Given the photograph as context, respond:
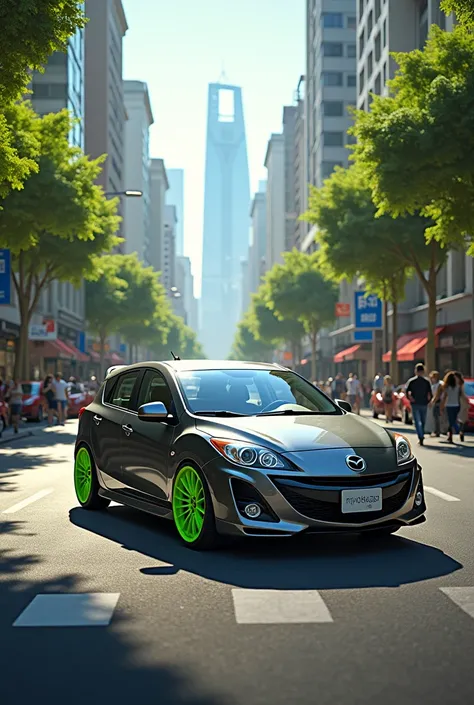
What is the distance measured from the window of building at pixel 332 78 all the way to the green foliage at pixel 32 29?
81823mm

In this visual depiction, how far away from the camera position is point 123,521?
948cm

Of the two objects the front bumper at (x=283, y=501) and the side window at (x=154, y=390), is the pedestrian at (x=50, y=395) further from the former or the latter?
the front bumper at (x=283, y=501)

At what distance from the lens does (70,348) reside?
62.8m

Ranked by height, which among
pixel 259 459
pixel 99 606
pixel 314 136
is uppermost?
pixel 314 136

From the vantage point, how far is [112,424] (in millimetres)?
9617

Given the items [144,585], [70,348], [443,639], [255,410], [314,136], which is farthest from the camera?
[314,136]

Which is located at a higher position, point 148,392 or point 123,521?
point 148,392

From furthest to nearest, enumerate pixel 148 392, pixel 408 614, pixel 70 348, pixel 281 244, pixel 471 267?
pixel 281 244 → pixel 70 348 → pixel 471 267 → pixel 148 392 → pixel 408 614

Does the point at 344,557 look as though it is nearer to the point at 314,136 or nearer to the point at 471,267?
Answer: the point at 471,267

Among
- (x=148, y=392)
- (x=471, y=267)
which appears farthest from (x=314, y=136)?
(x=148, y=392)

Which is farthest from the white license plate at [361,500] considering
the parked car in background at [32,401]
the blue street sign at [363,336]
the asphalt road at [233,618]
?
the blue street sign at [363,336]

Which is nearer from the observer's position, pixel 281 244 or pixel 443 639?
pixel 443 639

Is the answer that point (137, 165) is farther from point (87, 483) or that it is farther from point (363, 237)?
point (87, 483)

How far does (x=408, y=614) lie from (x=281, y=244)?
16861 centimetres
